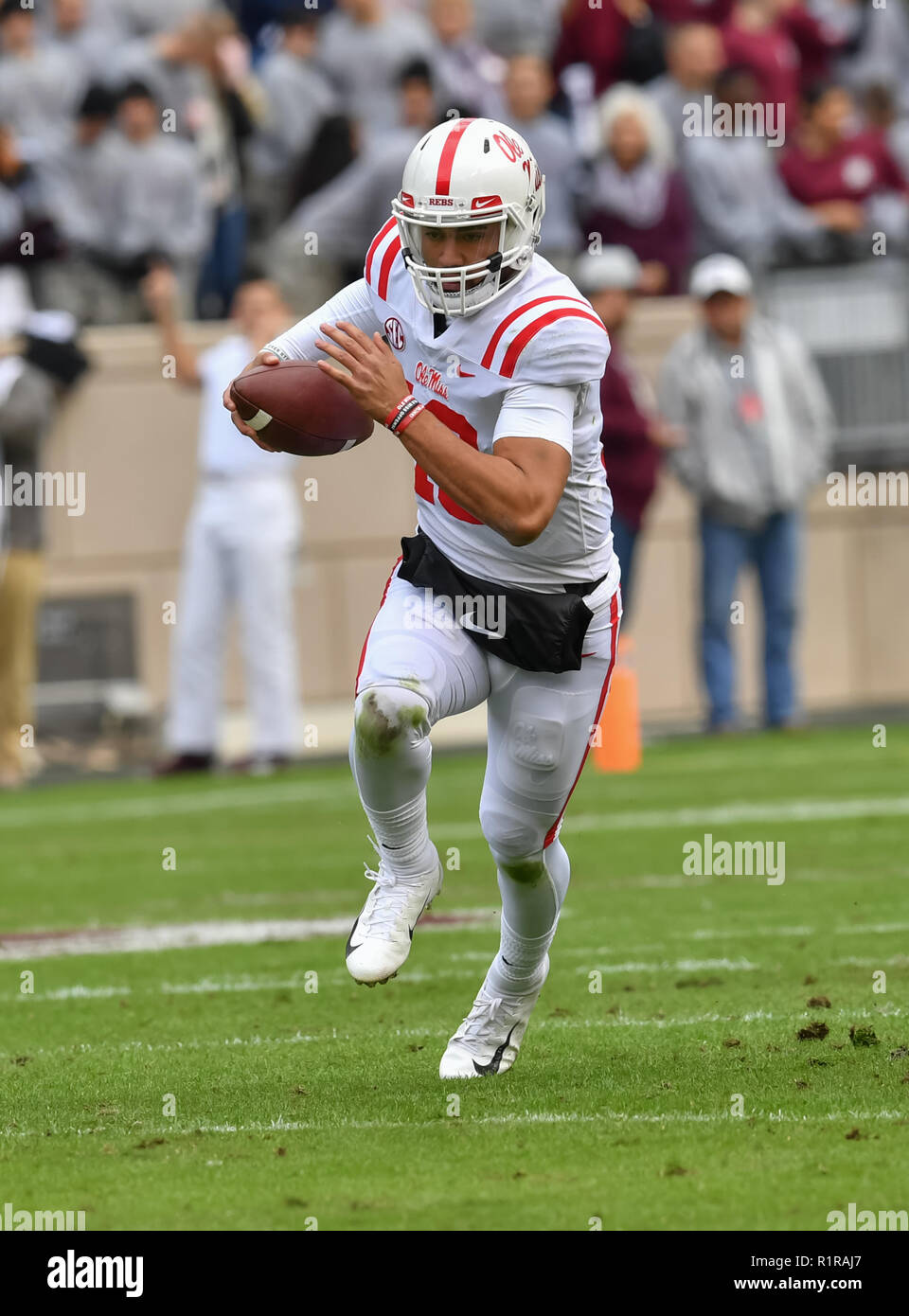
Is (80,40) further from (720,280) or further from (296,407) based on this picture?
(296,407)

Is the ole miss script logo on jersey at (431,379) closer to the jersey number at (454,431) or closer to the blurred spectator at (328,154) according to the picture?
the jersey number at (454,431)

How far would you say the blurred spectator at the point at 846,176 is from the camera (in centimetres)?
1513

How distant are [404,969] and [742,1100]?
2.27 meters

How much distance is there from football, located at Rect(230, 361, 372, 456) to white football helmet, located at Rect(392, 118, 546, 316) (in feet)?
1.51

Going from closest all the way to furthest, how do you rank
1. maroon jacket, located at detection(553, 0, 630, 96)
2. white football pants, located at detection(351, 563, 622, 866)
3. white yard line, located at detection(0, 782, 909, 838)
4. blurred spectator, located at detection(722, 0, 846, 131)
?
white football pants, located at detection(351, 563, 622, 866) < white yard line, located at detection(0, 782, 909, 838) < maroon jacket, located at detection(553, 0, 630, 96) < blurred spectator, located at detection(722, 0, 846, 131)

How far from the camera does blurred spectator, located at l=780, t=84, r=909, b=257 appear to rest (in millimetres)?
15133

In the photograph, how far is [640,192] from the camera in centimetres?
1402

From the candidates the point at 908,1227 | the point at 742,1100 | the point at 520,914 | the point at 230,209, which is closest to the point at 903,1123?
the point at 742,1100

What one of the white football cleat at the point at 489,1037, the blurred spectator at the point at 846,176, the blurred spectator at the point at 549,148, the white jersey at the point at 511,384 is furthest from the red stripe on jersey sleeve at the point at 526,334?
the blurred spectator at the point at 846,176

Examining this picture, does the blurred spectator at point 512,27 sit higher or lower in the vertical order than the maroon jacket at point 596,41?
higher

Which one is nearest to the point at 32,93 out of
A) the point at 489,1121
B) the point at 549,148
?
the point at 549,148

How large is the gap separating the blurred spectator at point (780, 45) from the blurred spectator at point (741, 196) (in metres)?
0.37

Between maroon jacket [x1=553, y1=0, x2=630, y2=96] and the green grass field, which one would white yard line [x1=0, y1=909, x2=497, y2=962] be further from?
maroon jacket [x1=553, y1=0, x2=630, y2=96]

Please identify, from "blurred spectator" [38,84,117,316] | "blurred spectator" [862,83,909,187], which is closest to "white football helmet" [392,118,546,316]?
"blurred spectator" [38,84,117,316]
